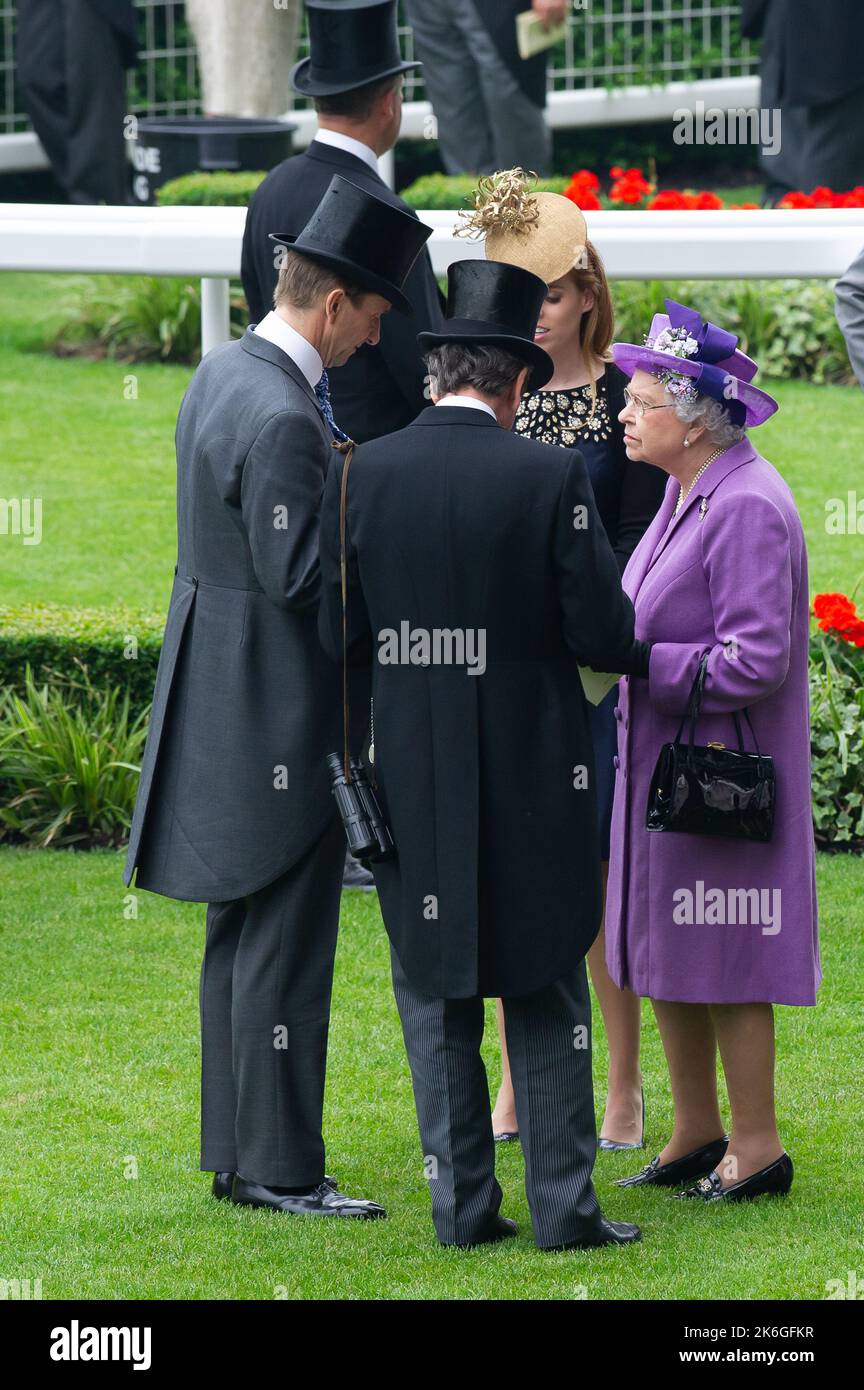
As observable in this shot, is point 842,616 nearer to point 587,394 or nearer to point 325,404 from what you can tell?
point 587,394

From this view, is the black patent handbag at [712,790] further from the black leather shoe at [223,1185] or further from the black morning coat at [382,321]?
the black morning coat at [382,321]

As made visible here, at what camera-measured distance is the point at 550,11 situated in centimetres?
953

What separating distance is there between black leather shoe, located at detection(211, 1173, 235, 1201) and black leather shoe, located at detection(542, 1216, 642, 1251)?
0.74 m

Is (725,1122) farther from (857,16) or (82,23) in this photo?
(82,23)

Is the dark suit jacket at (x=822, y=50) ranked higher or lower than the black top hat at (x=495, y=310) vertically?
higher

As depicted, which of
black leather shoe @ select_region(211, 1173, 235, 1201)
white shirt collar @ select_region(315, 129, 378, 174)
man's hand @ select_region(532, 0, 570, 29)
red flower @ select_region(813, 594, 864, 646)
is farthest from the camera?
man's hand @ select_region(532, 0, 570, 29)

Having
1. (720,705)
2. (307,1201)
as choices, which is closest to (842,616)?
(720,705)

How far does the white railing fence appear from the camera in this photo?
234 inches

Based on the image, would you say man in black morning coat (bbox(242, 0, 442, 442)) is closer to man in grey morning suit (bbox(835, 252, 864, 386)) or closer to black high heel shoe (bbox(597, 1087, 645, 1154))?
man in grey morning suit (bbox(835, 252, 864, 386))

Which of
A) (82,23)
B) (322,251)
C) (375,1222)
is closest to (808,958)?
(375,1222)

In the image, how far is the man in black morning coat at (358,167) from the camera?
554 centimetres

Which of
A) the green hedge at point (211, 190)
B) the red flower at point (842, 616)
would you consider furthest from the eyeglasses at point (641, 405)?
the green hedge at point (211, 190)

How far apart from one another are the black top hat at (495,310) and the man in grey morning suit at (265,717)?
0.25 meters

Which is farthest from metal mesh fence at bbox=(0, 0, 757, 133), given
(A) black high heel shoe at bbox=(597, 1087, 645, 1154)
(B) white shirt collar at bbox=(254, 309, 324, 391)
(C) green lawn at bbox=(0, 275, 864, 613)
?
(A) black high heel shoe at bbox=(597, 1087, 645, 1154)
